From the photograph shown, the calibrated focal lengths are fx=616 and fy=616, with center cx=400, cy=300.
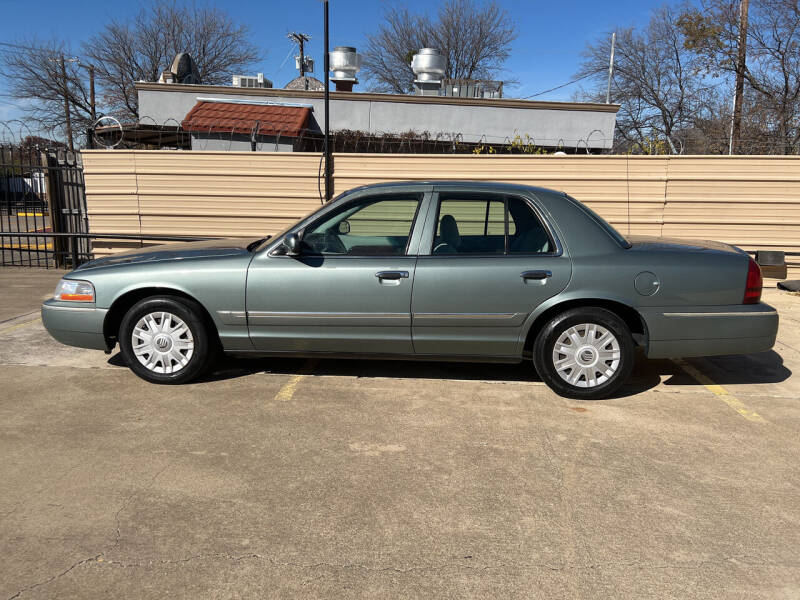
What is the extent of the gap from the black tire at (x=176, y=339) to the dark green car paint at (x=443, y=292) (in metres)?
0.11

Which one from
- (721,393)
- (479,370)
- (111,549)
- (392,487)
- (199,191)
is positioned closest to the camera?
(111,549)

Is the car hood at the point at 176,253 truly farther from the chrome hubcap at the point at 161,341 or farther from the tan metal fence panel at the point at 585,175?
the tan metal fence panel at the point at 585,175

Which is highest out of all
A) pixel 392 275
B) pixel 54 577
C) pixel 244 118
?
pixel 244 118

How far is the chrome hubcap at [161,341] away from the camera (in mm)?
4797

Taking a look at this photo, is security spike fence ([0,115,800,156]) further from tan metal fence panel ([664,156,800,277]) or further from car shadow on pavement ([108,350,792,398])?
car shadow on pavement ([108,350,792,398])

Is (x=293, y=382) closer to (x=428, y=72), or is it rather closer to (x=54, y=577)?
(x=54, y=577)

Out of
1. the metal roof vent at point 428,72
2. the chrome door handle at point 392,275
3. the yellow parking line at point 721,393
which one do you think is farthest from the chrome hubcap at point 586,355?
the metal roof vent at point 428,72

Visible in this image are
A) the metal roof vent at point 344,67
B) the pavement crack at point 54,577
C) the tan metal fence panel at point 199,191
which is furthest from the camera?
the metal roof vent at point 344,67

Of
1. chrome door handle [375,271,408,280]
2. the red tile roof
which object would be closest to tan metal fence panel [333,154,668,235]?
chrome door handle [375,271,408,280]

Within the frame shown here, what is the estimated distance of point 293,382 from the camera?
5.05 meters

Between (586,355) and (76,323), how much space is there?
3.95 m

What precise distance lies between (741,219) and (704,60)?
1570cm

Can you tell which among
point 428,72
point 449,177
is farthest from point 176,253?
point 428,72

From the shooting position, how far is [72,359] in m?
5.63
